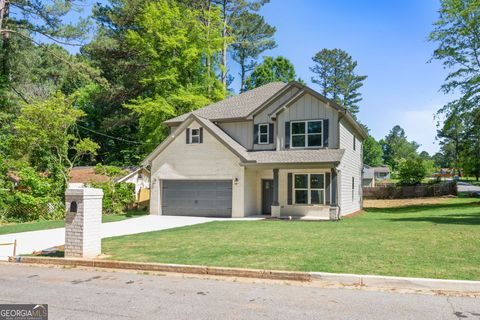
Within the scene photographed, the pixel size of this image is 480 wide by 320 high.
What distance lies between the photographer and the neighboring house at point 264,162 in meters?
20.7

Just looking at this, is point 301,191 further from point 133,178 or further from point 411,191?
point 411,191

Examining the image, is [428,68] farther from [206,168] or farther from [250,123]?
[206,168]

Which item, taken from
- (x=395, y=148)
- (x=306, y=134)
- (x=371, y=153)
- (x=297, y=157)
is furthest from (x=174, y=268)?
(x=395, y=148)

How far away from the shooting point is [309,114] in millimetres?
21453

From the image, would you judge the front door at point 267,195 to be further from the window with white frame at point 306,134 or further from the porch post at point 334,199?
the porch post at point 334,199

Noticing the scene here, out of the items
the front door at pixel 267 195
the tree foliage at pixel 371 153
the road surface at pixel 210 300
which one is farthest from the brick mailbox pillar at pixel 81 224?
the tree foliage at pixel 371 153

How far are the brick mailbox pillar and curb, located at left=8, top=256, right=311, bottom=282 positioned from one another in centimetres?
33

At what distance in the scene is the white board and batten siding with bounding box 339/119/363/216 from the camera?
21.5 meters

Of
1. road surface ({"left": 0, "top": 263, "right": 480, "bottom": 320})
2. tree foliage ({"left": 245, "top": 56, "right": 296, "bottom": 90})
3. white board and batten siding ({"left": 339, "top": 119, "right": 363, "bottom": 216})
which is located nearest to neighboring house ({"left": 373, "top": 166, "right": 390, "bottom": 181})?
tree foliage ({"left": 245, "top": 56, "right": 296, "bottom": 90})

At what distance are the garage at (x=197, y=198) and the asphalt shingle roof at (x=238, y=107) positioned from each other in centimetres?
430

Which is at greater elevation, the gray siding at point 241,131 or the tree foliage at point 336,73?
the tree foliage at point 336,73

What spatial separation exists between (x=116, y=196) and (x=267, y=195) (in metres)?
9.34

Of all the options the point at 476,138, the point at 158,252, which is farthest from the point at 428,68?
the point at 158,252

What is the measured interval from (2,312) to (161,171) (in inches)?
714
